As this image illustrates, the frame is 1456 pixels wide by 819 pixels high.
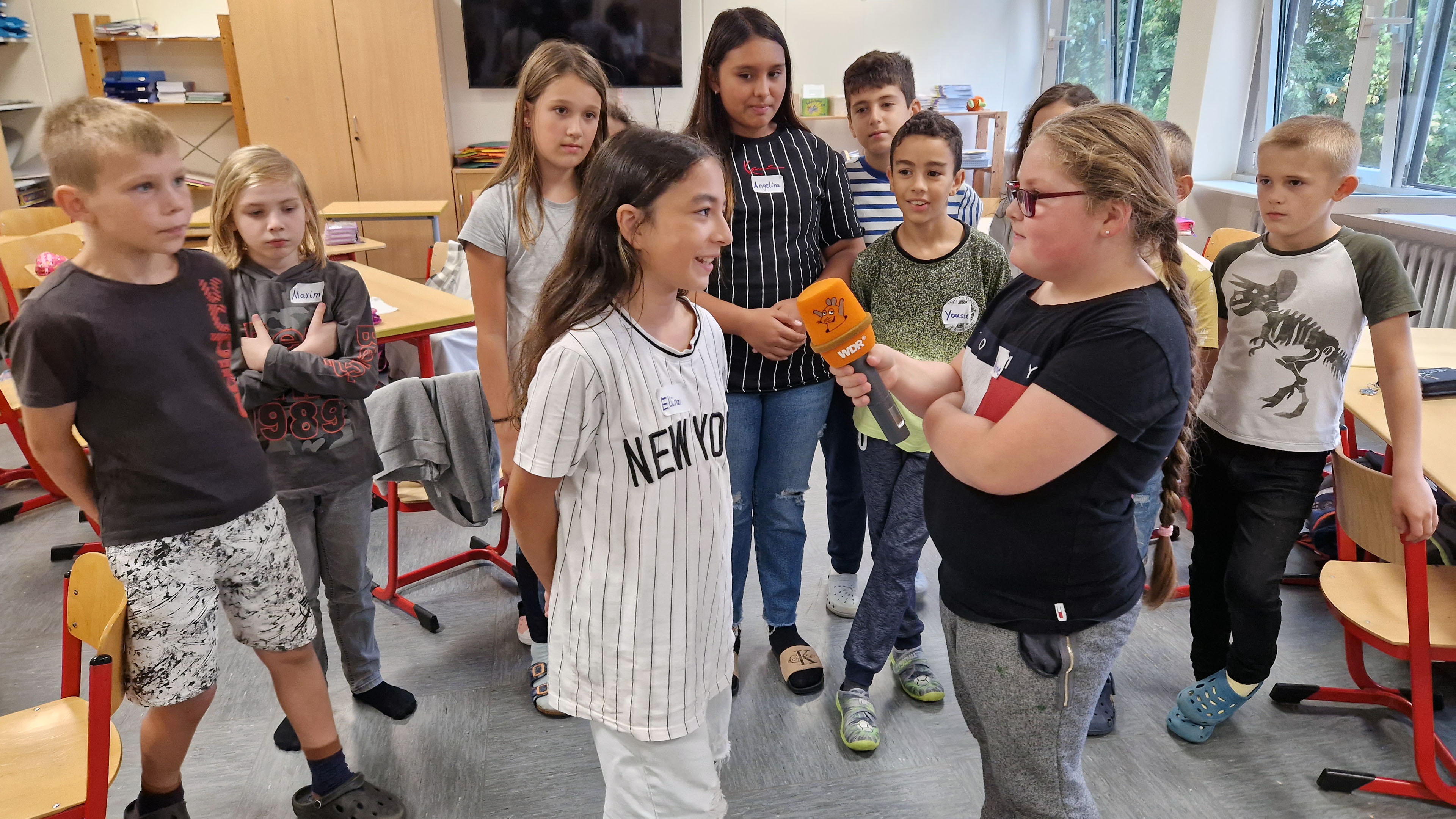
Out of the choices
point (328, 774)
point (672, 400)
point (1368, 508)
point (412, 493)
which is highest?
point (672, 400)

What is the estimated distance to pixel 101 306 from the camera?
1.30 meters

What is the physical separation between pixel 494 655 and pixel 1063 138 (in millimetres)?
1899

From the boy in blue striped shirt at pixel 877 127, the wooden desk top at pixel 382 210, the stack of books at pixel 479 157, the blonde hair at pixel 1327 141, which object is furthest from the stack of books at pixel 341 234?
the blonde hair at pixel 1327 141

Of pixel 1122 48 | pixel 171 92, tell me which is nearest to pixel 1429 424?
pixel 1122 48

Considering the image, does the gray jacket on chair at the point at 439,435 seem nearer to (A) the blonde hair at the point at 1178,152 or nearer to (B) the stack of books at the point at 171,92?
(A) the blonde hair at the point at 1178,152

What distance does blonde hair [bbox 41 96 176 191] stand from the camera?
124 cm

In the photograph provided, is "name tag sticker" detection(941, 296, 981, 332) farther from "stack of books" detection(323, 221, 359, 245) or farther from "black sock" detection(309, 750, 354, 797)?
"stack of books" detection(323, 221, 359, 245)

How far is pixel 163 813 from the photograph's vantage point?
5.21 ft

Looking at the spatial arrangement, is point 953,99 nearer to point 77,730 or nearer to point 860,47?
point 860,47

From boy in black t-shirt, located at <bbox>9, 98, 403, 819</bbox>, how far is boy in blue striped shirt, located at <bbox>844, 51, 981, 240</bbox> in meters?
1.42

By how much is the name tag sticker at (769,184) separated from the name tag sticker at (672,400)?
0.75 m

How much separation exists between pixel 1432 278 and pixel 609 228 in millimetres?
3822

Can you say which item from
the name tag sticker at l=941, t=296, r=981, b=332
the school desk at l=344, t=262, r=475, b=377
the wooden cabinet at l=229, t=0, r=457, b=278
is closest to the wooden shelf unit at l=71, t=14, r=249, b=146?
the wooden cabinet at l=229, t=0, r=457, b=278

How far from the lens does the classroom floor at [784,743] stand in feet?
5.81
